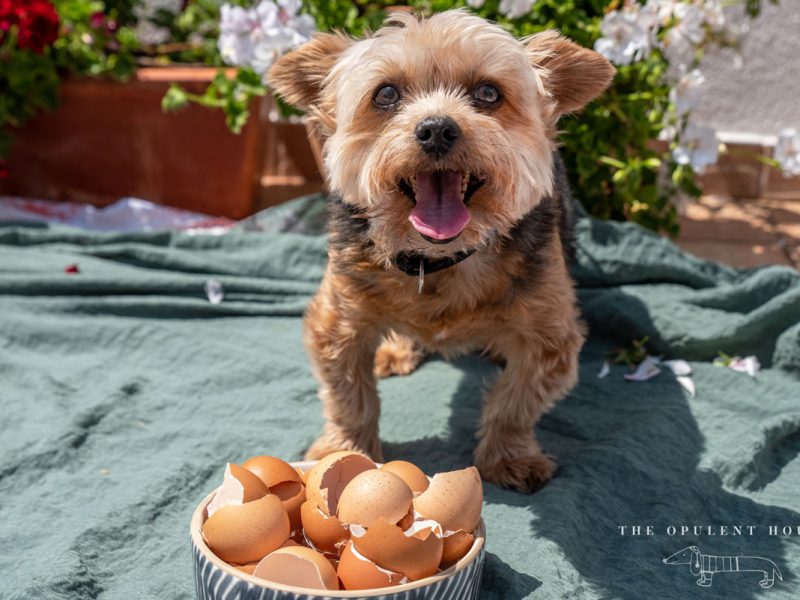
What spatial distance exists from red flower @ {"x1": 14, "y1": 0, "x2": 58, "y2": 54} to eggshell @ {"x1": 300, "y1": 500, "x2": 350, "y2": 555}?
407 cm

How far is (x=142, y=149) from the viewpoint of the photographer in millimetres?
5246

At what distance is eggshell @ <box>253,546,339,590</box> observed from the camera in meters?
1.70

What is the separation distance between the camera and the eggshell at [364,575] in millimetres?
1708

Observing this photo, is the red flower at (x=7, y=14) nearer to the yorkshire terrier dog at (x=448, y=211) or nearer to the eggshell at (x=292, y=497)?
the yorkshire terrier dog at (x=448, y=211)

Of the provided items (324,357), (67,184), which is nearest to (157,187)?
(67,184)

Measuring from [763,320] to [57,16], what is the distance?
13.8ft

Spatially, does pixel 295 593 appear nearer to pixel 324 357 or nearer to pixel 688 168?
pixel 324 357

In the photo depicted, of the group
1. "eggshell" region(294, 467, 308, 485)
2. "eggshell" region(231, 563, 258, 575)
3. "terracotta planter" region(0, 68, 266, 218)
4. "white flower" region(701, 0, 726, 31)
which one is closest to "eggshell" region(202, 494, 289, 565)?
"eggshell" region(231, 563, 258, 575)

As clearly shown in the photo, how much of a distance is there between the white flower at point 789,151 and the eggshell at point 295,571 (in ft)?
11.1

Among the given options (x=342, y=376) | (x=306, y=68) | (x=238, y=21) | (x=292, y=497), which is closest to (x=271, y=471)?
(x=292, y=497)

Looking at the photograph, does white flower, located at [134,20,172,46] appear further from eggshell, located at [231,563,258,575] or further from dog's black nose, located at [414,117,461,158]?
eggshell, located at [231,563,258,575]

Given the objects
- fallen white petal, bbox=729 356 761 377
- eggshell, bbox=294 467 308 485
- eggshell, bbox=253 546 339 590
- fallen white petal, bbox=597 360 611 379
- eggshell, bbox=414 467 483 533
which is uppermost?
eggshell, bbox=414 467 483 533

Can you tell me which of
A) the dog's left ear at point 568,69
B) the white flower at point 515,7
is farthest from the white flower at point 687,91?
the dog's left ear at point 568,69

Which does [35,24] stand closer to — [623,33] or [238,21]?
[238,21]
